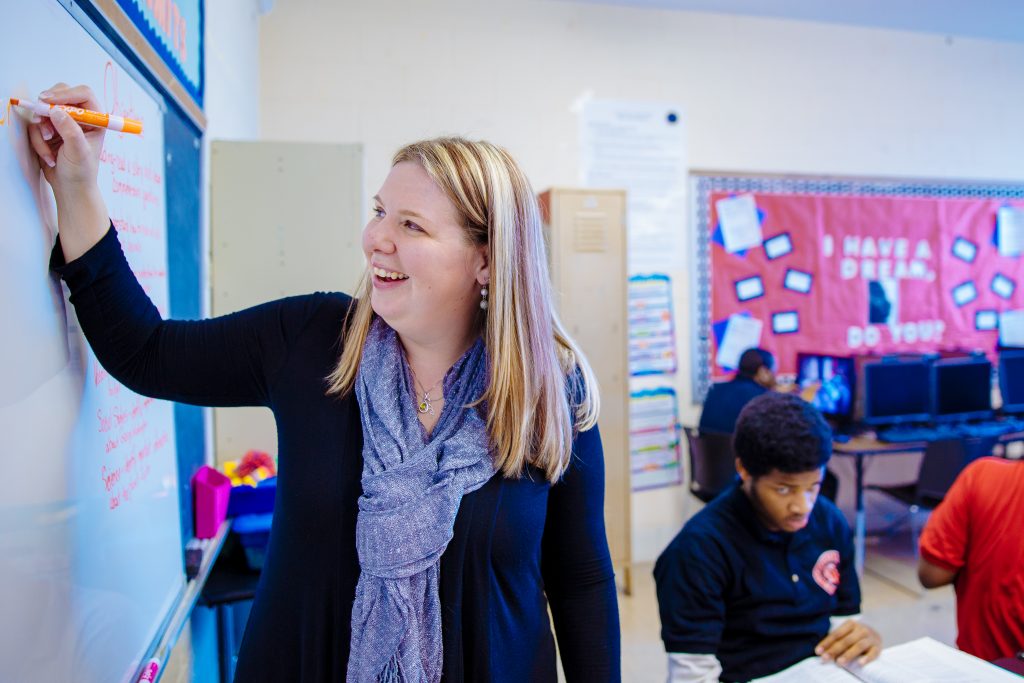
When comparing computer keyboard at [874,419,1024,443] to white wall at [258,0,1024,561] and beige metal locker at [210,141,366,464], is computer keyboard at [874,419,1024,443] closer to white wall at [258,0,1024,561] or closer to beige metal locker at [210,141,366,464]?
white wall at [258,0,1024,561]

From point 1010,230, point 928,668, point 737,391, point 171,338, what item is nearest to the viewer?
point 171,338

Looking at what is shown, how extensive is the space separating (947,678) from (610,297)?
7.67ft

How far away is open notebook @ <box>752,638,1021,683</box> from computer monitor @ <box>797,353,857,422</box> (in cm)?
274

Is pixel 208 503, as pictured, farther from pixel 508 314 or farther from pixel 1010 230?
pixel 1010 230

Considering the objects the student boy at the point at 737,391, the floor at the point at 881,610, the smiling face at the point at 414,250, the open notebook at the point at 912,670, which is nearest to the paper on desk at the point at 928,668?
the open notebook at the point at 912,670

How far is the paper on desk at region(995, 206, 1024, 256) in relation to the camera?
177 inches

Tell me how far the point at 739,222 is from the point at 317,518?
143 inches

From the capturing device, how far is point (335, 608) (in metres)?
0.95

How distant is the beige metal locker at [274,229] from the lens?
81.7 inches

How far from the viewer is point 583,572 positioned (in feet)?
3.61

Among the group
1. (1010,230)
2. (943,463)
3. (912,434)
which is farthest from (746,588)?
(1010,230)

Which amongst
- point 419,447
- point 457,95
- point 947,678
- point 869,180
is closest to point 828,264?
point 869,180

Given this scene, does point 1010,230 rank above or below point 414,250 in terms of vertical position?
above

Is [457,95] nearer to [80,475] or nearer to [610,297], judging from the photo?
[610,297]
